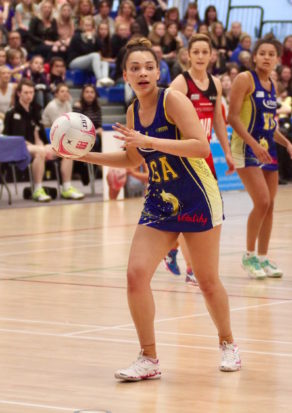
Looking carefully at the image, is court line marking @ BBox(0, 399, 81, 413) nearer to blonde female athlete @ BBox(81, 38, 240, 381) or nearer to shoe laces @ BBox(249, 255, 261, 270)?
blonde female athlete @ BBox(81, 38, 240, 381)

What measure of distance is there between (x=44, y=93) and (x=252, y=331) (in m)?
11.6

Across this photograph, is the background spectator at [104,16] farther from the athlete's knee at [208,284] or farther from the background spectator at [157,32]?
the athlete's knee at [208,284]

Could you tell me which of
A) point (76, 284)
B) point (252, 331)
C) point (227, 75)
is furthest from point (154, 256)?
point (227, 75)

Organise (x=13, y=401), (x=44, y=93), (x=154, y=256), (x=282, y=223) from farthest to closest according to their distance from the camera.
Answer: (x=44, y=93) → (x=282, y=223) → (x=154, y=256) → (x=13, y=401)

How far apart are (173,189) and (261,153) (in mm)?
3203

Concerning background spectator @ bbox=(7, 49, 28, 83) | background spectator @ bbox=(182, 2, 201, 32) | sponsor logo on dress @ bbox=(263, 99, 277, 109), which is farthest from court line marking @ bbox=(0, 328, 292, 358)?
background spectator @ bbox=(182, 2, 201, 32)

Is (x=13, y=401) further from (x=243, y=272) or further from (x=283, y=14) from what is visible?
(x=283, y=14)

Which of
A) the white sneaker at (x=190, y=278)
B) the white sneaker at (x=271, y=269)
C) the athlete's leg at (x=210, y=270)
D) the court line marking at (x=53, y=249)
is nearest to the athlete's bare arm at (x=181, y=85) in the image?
the white sneaker at (x=190, y=278)

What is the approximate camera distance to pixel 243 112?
363 inches

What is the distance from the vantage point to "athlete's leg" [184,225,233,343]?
5.70 meters

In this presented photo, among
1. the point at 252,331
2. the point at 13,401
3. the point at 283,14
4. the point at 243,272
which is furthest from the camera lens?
the point at 283,14

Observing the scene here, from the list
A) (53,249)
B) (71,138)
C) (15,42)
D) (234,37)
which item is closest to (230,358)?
(71,138)

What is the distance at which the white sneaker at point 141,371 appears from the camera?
18.1 feet

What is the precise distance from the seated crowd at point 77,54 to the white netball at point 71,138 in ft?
34.0
